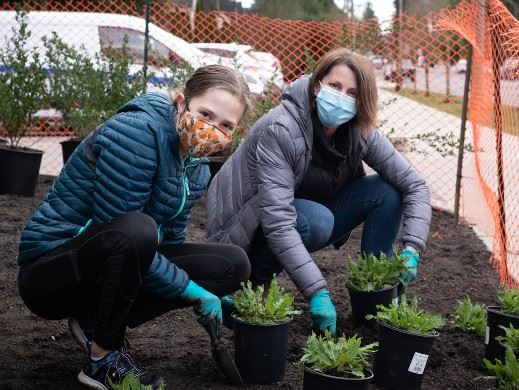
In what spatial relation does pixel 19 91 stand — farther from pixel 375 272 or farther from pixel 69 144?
pixel 375 272

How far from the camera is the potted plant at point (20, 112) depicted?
6754 millimetres

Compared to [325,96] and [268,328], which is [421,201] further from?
[268,328]

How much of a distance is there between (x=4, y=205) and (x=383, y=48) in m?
3.76

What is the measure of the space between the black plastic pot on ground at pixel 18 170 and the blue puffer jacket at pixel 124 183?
405cm

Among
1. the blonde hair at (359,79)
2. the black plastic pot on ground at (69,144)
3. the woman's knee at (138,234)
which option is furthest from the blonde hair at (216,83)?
the black plastic pot on ground at (69,144)

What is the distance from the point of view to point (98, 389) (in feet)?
9.35

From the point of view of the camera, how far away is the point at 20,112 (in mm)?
7102

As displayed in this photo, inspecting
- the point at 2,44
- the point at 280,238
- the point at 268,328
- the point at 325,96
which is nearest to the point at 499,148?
the point at 325,96

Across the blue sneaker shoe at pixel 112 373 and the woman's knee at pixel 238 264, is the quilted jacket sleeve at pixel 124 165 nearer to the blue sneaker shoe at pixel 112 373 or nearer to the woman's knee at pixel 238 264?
the blue sneaker shoe at pixel 112 373

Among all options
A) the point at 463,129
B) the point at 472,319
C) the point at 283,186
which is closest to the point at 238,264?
the point at 283,186

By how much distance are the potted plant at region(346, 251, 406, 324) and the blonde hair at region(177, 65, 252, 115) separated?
3.55 feet

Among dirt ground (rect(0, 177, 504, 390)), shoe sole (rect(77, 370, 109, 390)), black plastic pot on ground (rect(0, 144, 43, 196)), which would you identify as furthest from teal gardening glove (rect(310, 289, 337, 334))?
black plastic pot on ground (rect(0, 144, 43, 196))

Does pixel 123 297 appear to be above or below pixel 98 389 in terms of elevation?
above

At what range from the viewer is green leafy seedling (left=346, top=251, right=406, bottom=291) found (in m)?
3.59
